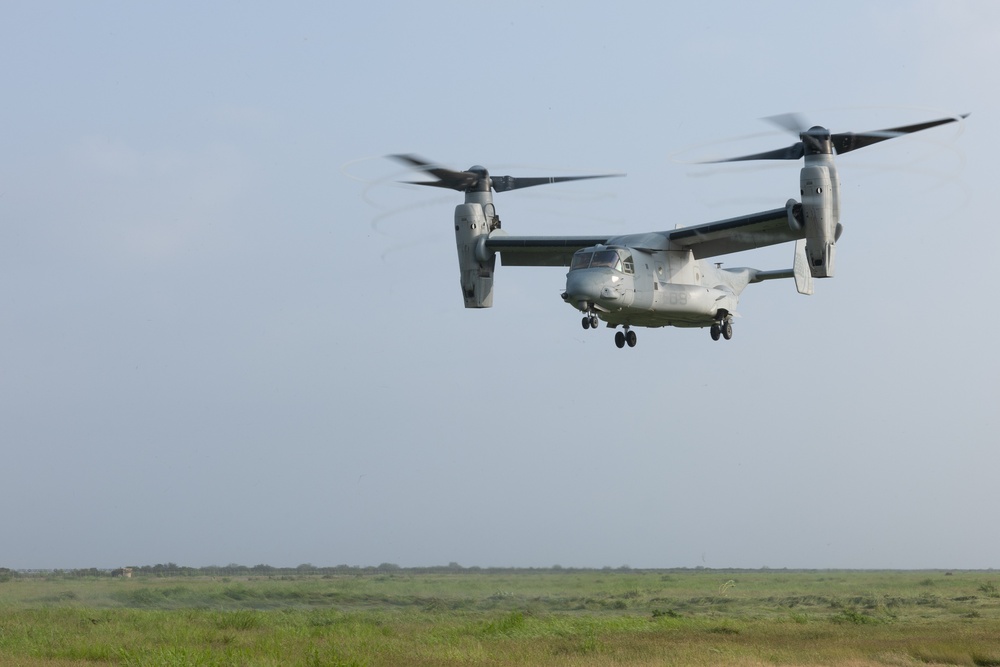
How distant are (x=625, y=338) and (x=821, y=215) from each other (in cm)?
751

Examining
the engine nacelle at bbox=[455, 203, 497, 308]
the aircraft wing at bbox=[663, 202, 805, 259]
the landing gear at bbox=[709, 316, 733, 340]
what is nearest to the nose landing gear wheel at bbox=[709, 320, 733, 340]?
the landing gear at bbox=[709, 316, 733, 340]

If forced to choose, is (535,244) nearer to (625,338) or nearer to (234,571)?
(625,338)

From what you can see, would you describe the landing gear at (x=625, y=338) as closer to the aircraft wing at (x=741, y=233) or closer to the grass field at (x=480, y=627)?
the aircraft wing at (x=741, y=233)

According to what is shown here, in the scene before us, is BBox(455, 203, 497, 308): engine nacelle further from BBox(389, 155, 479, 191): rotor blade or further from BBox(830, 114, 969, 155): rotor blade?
BBox(830, 114, 969, 155): rotor blade

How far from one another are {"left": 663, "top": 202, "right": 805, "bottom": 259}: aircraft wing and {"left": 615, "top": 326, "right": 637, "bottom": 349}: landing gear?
3151 millimetres

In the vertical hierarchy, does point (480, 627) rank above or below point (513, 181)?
below

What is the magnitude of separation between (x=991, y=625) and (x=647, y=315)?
1439 cm

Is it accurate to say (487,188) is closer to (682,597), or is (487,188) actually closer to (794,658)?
(794,658)

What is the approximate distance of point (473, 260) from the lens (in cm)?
3541

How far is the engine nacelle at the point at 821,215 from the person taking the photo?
30.1m

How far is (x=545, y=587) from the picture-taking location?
58562 mm

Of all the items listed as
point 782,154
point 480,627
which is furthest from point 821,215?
point 480,627

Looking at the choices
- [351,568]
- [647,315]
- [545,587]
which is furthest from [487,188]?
[351,568]

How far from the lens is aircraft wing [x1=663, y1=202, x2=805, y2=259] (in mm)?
32750
